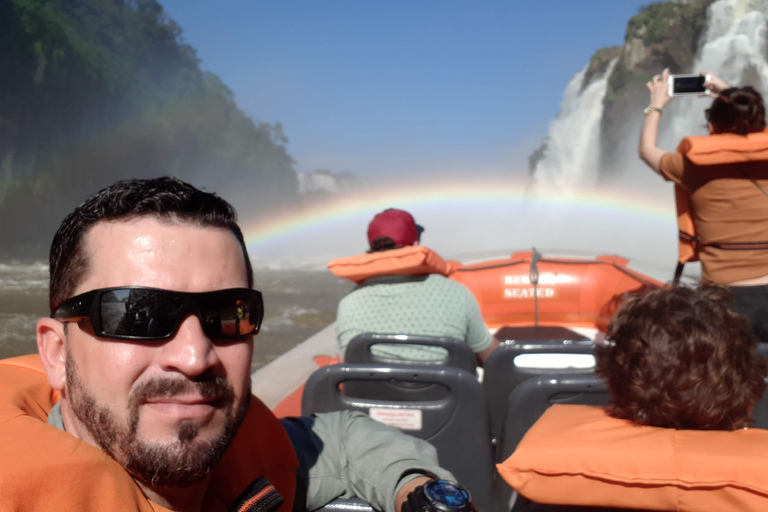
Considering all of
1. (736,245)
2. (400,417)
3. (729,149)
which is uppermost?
(729,149)

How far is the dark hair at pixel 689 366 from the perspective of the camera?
104cm

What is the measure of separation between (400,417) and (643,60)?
3892 cm

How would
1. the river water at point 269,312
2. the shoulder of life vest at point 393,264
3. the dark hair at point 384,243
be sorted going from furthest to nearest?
the river water at point 269,312
the dark hair at point 384,243
the shoulder of life vest at point 393,264

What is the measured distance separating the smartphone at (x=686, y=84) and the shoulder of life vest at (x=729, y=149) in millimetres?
437

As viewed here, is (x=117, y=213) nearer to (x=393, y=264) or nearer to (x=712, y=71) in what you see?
(x=393, y=264)

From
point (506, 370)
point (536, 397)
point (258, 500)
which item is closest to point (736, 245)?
point (506, 370)

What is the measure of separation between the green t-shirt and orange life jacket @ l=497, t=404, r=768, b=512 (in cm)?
125

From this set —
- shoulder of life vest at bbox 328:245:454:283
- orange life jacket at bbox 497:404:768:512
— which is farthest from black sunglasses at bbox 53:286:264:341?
shoulder of life vest at bbox 328:245:454:283

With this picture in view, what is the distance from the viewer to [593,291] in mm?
5016

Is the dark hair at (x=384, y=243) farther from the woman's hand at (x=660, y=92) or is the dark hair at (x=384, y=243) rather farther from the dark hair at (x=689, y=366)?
the dark hair at (x=689, y=366)

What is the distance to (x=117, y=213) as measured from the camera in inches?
34.4

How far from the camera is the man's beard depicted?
818mm

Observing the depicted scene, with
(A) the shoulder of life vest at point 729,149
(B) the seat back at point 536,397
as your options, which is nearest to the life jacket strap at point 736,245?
(A) the shoulder of life vest at point 729,149

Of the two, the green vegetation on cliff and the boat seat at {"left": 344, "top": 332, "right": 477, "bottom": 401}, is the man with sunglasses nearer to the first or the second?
the boat seat at {"left": 344, "top": 332, "right": 477, "bottom": 401}
